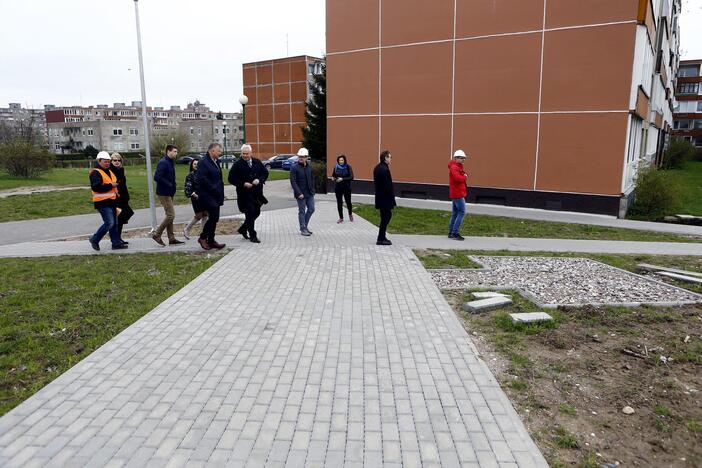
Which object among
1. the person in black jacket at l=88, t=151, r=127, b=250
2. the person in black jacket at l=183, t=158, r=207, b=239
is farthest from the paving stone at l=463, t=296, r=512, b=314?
the person in black jacket at l=88, t=151, r=127, b=250

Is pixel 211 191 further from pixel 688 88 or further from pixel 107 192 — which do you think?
pixel 688 88

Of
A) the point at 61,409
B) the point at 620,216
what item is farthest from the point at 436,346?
the point at 620,216

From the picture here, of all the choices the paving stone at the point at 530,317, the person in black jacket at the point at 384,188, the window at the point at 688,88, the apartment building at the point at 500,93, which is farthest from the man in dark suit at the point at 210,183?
the window at the point at 688,88

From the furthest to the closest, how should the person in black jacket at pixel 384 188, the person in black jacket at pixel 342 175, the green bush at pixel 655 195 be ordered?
the green bush at pixel 655 195 → the person in black jacket at pixel 342 175 → the person in black jacket at pixel 384 188

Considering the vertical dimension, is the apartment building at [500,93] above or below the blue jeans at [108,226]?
above

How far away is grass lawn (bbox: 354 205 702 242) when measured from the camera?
12.4 metres

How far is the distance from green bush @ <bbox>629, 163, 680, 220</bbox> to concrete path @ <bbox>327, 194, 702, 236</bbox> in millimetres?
1264

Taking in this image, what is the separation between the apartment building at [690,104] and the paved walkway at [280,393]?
84869 mm

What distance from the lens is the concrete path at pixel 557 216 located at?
539 inches

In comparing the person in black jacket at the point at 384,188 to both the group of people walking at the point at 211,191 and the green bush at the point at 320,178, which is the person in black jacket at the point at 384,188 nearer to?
the group of people walking at the point at 211,191

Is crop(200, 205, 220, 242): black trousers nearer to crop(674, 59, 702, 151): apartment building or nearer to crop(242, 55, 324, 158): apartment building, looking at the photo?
crop(242, 55, 324, 158): apartment building

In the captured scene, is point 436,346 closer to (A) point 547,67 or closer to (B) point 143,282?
(B) point 143,282

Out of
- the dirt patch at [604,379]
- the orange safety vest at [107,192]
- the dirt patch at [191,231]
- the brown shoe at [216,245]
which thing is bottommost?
the dirt patch at [604,379]

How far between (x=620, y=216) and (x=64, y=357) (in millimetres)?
14746
